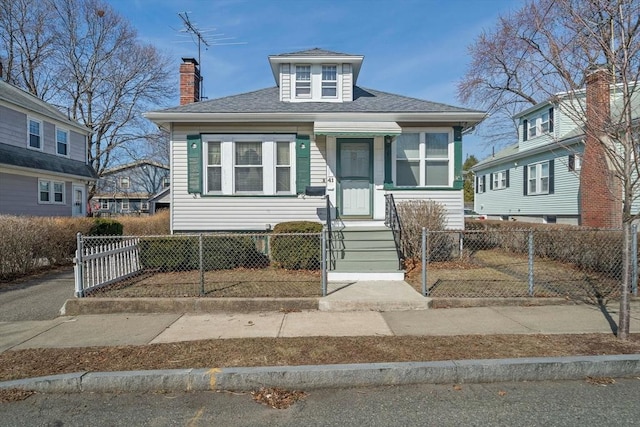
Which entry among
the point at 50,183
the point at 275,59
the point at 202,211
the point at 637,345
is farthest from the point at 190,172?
the point at 50,183

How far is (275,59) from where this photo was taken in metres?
11.2

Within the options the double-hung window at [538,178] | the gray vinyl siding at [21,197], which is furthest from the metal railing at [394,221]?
the gray vinyl siding at [21,197]

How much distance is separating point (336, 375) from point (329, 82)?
972 cm

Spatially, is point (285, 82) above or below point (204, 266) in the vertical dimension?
above

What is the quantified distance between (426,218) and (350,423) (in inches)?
272

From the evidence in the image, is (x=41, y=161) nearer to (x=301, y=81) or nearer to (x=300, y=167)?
(x=301, y=81)

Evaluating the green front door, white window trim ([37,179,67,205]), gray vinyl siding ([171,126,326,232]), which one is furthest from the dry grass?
white window trim ([37,179,67,205])

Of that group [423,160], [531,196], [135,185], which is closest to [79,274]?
[423,160]

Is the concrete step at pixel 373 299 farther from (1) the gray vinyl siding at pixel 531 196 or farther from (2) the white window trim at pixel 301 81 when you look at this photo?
(1) the gray vinyl siding at pixel 531 196

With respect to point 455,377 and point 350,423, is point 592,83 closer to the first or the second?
point 455,377

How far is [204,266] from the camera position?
8.25m

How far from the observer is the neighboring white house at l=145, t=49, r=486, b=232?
1018 cm

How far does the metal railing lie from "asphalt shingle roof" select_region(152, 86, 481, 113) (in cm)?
259

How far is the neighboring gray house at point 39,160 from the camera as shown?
1570 centimetres
